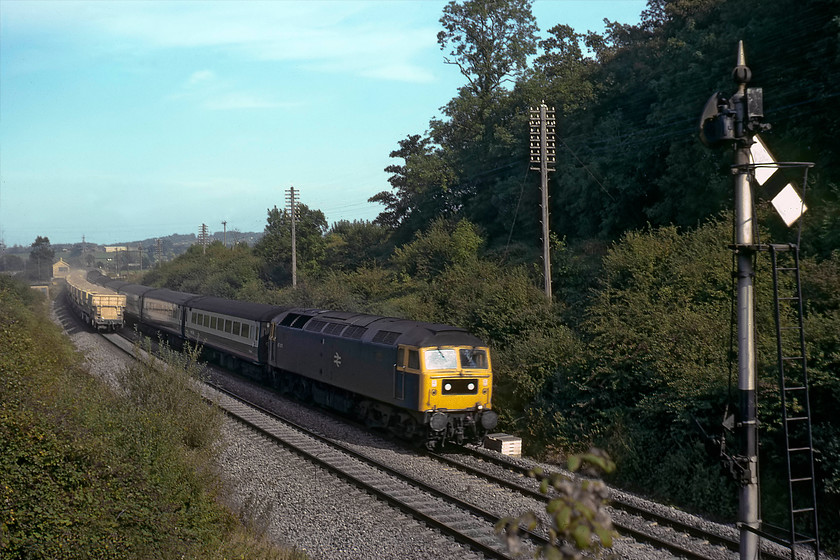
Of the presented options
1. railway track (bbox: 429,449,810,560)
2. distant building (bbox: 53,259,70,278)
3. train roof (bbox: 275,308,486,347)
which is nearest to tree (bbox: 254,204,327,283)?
train roof (bbox: 275,308,486,347)

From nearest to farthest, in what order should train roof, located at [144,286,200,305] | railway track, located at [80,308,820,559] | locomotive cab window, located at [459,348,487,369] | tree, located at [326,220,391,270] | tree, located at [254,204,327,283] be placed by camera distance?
railway track, located at [80,308,820,559]
locomotive cab window, located at [459,348,487,369]
train roof, located at [144,286,200,305]
tree, located at [326,220,391,270]
tree, located at [254,204,327,283]

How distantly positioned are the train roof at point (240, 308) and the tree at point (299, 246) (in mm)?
20605

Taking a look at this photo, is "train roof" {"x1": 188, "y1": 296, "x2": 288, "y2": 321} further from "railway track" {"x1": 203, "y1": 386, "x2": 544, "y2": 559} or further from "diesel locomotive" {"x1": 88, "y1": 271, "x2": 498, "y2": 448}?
"railway track" {"x1": 203, "y1": 386, "x2": 544, "y2": 559}

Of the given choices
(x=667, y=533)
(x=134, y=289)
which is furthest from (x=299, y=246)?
(x=667, y=533)

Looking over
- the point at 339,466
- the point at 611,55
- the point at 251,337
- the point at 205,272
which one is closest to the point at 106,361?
the point at 251,337

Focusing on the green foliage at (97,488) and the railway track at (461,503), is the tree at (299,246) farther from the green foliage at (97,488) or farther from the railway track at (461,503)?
the green foliage at (97,488)

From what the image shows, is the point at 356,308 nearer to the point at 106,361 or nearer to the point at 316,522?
the point at 106,361

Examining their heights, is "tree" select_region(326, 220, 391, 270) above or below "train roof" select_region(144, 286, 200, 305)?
above

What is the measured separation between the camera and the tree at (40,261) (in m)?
106

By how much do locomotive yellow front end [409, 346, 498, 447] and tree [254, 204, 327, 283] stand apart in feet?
124

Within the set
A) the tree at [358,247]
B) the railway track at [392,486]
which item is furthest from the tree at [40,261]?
the railway track at [392,486]

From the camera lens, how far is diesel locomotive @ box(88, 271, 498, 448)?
16.3 metres

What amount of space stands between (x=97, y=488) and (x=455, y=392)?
893 centimetres

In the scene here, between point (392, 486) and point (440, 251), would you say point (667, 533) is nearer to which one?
point (392, 486)
